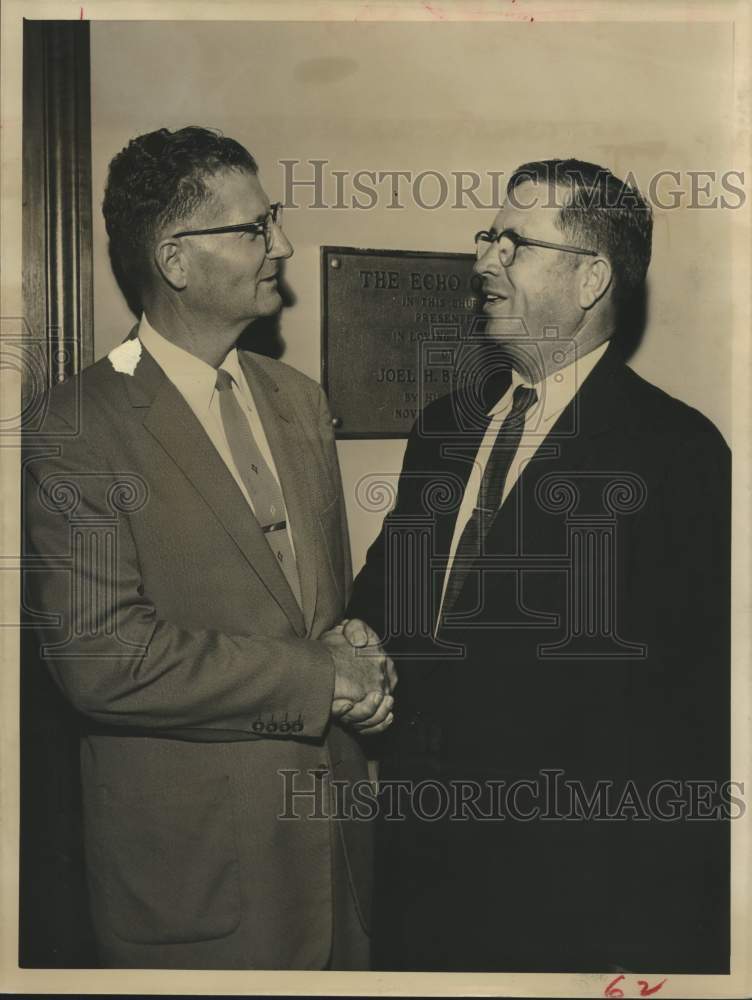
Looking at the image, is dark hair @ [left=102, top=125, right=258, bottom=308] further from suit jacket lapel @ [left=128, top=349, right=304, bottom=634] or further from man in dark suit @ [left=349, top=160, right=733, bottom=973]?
man in dark suit @ [left=349, top=160, right=733, bottom=973]

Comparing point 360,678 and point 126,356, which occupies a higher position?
point 126,356

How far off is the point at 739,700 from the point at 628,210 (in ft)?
3.50

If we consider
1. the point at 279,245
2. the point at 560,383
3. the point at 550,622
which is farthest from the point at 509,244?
the point at 550,622

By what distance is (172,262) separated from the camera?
6.79ft

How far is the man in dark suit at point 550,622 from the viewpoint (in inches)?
84.4

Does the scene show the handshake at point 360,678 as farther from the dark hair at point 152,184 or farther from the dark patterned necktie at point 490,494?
the dark hair at point 152,184

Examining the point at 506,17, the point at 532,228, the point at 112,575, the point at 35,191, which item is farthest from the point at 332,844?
the point at 506,17

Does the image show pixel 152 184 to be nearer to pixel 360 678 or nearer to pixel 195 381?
pixel 195 381

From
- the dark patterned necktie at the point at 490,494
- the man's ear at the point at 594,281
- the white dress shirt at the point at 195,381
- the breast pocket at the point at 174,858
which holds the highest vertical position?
the man's ear at the point at 594,281

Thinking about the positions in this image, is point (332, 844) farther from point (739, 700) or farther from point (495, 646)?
point (739, 700)

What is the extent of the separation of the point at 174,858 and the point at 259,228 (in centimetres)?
129

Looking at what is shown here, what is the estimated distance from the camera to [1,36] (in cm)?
216

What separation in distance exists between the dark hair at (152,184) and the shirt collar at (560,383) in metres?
0.74

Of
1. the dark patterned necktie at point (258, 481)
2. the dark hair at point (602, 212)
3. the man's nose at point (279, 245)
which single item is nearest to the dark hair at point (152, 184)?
the man's nose at point (279, 245)
